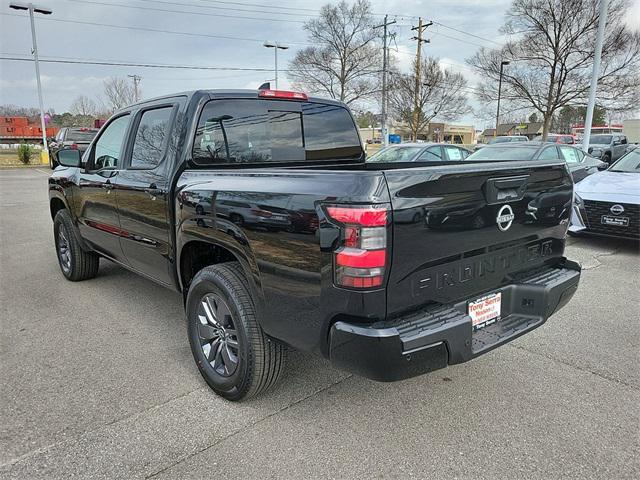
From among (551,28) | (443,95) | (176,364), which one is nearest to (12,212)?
(176,364)

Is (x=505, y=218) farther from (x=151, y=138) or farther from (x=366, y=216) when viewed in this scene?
(x=151, y=138)

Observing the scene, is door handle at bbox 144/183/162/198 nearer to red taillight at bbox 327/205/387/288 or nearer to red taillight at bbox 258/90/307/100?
red taillight at bbox 258/90/307/100

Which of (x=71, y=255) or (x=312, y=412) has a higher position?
(x=71, y=255)

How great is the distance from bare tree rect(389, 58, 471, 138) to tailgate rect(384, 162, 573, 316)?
34399 millimetres

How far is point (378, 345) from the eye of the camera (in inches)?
79.4

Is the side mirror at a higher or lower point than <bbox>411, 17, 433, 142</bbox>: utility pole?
lower

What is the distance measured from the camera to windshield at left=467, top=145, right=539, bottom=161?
943 centimetres

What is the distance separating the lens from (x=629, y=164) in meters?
7.78

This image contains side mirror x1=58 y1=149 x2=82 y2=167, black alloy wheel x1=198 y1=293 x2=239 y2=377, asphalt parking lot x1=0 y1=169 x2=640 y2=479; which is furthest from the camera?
side mirror x1=58 y1=149 x2=82 y2=167

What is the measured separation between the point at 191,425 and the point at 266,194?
138 cm

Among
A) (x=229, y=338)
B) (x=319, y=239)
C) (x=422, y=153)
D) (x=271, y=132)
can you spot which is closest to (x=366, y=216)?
(x=319, y=239)

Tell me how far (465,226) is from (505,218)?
0.34 m

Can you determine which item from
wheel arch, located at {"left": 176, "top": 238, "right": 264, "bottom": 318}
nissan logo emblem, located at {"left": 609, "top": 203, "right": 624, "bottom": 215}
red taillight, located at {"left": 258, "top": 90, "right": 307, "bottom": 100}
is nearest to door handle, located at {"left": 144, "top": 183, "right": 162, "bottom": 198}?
wheel arch, located at {"left": 176, "top": 238, "right": 264, "bottom": 318}

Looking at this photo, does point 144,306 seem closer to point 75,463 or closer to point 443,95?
point 75,463
